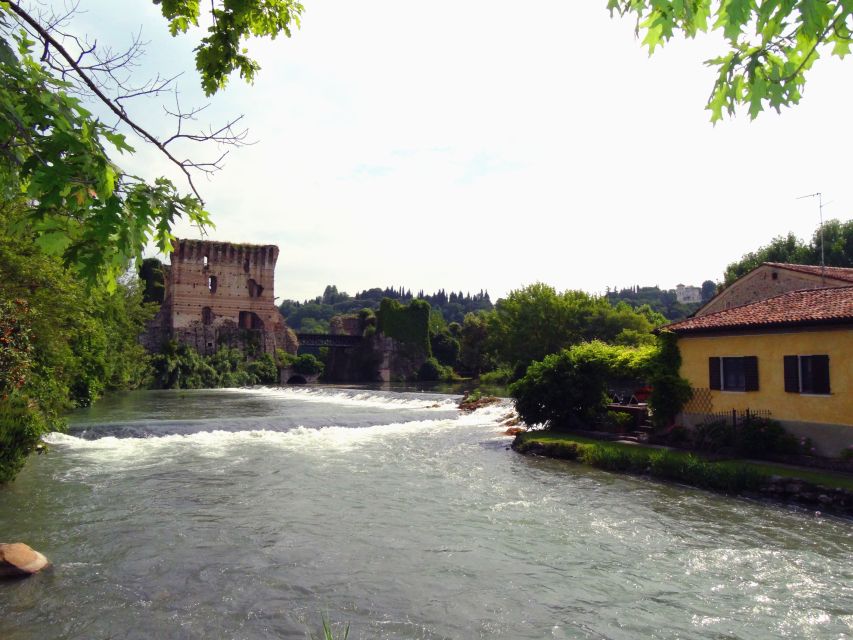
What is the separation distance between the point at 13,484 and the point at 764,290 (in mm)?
25969

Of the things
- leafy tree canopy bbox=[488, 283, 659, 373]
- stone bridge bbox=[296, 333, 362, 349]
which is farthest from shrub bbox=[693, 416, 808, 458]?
stone bridge bbox=[296, 333, 362, 349]

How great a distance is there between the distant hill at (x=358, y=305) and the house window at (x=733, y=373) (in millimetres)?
128624

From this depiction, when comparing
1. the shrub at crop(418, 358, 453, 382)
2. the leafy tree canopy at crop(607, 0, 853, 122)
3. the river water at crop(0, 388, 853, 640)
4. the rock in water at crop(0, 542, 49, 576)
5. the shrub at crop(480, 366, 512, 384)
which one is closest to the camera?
the leafy tree canopy at crop(607, 0, 853, 122)

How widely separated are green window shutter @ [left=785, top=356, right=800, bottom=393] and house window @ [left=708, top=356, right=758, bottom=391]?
0.73 m

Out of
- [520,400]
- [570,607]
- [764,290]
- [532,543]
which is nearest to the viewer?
[570,607]

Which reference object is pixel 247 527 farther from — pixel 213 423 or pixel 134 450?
pixel 213 423

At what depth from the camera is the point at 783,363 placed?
13.9m

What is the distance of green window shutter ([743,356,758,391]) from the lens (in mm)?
14445

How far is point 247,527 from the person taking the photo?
975 centimetres

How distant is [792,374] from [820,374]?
0.60 m

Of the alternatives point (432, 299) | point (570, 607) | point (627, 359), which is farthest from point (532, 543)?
point (432, 299)

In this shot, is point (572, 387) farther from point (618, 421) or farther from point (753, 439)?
point (753, 439)

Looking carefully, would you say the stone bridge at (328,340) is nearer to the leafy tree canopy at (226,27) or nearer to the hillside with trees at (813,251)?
the hillside with trees at (813,251)

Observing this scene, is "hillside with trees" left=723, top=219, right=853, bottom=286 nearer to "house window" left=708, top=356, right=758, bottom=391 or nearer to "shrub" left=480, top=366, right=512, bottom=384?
"shrub" left=480, top=366, right=512, bottom=384
